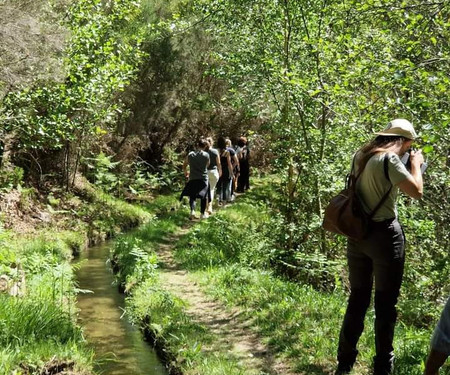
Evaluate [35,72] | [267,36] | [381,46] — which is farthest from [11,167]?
[381,46]

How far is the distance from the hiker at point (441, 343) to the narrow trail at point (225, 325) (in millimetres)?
Answer: 1914

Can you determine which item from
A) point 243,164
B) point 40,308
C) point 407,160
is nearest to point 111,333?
point 40,308

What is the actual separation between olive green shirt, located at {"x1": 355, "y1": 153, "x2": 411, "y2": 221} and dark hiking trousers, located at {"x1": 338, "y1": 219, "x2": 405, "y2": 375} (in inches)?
4.1

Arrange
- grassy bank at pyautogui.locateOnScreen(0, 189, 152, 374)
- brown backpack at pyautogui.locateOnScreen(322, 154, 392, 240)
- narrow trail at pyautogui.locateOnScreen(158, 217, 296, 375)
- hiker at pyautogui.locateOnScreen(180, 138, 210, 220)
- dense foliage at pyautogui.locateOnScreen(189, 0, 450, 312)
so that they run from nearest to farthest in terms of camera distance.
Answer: brown backpack at pyautogui.locateOnScreen(322, 154, 392, 240) < grassy bank at pyautogui.locateOnScreen(0, 189, 152, 374) < narrow trail at pyautogui.locateOnScreen(158, 217, 296, 375) < dense foliage at pyautogui.locateOnScreen(189, 0, 450, 312) < hiker at pyautogui.locateOnScreen(180, 138, 210, 220)

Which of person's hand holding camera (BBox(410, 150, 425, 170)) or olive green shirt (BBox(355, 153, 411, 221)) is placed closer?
olive green shirt (BBox(355, 153, 411, 221))

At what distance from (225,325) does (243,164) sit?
41.9ft

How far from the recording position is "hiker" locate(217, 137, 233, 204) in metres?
15.8

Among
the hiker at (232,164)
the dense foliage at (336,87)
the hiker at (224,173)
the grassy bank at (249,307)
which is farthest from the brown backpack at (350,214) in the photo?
the hiker at (232,164)

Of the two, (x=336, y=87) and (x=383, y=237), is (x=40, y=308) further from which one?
(x=336, y=87)

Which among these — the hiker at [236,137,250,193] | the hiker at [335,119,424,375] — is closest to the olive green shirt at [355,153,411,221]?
the hiker at [335,119,424,375]

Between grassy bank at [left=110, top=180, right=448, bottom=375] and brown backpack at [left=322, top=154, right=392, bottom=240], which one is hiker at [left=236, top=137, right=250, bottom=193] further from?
brown backpack at [left=322, top=154, right=392, bottom=240]

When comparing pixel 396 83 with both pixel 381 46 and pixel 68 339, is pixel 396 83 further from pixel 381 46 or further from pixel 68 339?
pixel 68 339

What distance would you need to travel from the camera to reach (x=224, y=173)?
16.6 metres

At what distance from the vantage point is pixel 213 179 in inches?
571
